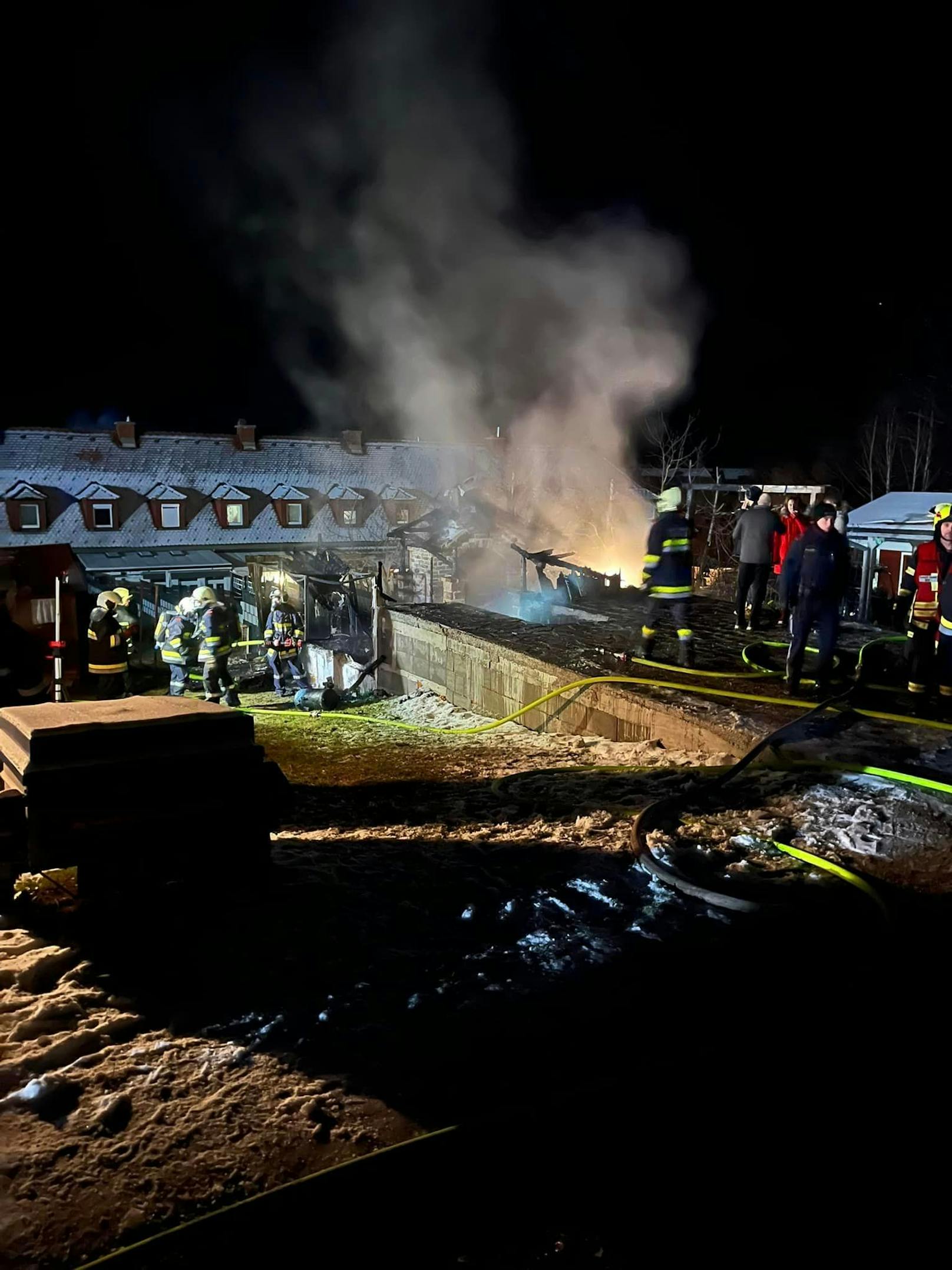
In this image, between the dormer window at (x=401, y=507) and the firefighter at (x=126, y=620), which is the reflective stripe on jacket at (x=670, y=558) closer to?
the firefighter at (x=126, y=620)

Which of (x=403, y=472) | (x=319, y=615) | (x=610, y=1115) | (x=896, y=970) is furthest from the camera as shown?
(x=403, y=472)

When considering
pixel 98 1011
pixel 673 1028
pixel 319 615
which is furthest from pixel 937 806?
→ pixel 319 615

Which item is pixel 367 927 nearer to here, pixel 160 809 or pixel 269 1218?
pixel 160 809

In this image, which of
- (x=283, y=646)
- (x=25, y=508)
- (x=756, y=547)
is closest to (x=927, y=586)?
(x=756, y=547)

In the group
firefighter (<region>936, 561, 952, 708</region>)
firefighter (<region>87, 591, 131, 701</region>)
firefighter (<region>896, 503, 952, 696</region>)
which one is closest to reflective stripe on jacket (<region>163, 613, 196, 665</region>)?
firefighter (<region>87, 591, 131, 701</region>)

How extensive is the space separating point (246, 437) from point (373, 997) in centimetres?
3197

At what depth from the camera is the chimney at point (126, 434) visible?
3017 centimetres

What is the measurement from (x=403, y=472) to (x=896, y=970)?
3278 centimetres

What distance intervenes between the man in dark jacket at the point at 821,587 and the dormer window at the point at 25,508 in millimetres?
27797

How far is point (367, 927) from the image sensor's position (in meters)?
3.83

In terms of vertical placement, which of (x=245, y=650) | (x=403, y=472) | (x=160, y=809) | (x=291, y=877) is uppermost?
(x=403, y=472)

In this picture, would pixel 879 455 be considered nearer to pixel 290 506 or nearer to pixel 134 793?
pixel 290 506

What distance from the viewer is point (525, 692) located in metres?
9.34

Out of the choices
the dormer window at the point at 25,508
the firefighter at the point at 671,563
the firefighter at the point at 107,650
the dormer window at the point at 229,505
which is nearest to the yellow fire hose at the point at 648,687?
the firefighter at the point at 671,563
